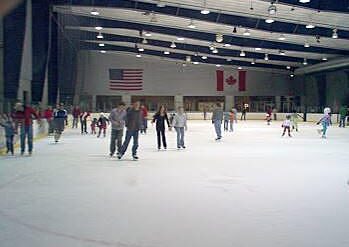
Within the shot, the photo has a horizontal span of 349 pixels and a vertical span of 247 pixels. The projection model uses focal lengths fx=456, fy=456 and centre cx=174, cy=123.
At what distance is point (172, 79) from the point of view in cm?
4319

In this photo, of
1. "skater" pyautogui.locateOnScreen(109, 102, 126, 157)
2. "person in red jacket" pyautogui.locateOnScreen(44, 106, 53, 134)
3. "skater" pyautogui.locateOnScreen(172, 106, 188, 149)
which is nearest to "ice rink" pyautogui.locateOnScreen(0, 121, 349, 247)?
"skater" pyautogui.locateOnScreen(109, 102, 126, 157)

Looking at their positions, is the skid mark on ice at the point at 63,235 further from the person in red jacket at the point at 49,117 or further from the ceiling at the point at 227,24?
the person in red jacket at the point at 49,117

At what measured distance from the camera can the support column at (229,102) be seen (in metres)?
43.7

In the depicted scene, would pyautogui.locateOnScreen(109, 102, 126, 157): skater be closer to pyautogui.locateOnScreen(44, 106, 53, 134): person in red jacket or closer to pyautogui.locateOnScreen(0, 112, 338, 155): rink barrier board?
pyautogui.locateOnScreen(0, 112, 338, 155): rink barrier board

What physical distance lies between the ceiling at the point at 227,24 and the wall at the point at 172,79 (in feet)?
15.1

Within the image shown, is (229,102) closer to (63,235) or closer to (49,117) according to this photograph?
(49,117)

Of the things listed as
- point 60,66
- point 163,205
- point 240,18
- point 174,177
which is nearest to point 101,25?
point 60,66

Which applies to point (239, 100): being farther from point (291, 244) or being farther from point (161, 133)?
point (291, 244)

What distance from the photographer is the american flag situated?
1665 inches

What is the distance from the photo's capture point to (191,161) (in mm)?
10312

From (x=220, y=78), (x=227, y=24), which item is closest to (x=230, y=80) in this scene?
(x=220, y=78)

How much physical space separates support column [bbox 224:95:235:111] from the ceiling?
7.52 m

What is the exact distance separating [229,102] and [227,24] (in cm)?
2307

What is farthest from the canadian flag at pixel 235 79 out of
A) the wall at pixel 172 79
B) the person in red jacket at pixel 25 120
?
the person in red jacket at pixel 25 120
